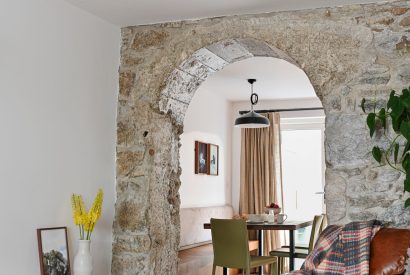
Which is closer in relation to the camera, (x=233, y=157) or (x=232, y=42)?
(x=232, y=42)

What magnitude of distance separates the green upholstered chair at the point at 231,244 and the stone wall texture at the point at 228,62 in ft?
3.31

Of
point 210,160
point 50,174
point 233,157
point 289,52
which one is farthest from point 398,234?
point 233,157

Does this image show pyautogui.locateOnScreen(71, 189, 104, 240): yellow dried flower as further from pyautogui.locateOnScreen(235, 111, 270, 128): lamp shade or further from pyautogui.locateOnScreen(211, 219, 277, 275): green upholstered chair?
pyautogui.locateOnScreen(235, 111, 270, 128): lamp shade

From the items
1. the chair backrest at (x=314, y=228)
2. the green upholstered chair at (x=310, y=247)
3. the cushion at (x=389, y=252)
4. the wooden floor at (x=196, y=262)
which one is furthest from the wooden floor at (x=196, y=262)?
the cushion at (x=389, y=252)

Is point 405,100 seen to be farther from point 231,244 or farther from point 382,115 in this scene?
point 231,244

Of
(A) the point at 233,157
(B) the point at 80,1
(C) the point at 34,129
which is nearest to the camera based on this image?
(C) the point at 34,129

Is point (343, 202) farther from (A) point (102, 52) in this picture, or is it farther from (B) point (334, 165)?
(A) point (102, 52)

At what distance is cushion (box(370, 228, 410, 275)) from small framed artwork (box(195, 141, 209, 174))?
4119 mm

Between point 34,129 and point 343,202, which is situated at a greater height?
point 34,129

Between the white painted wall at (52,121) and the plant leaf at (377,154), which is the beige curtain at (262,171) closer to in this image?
the white painted wall at (52,121)

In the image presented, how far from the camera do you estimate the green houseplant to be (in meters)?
3.47

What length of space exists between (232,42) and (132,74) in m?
0.86

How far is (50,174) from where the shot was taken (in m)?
3.79

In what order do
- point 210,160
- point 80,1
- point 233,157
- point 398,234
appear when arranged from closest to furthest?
point 398,234 → point 80,1 → point 210,160 → point 233,157
